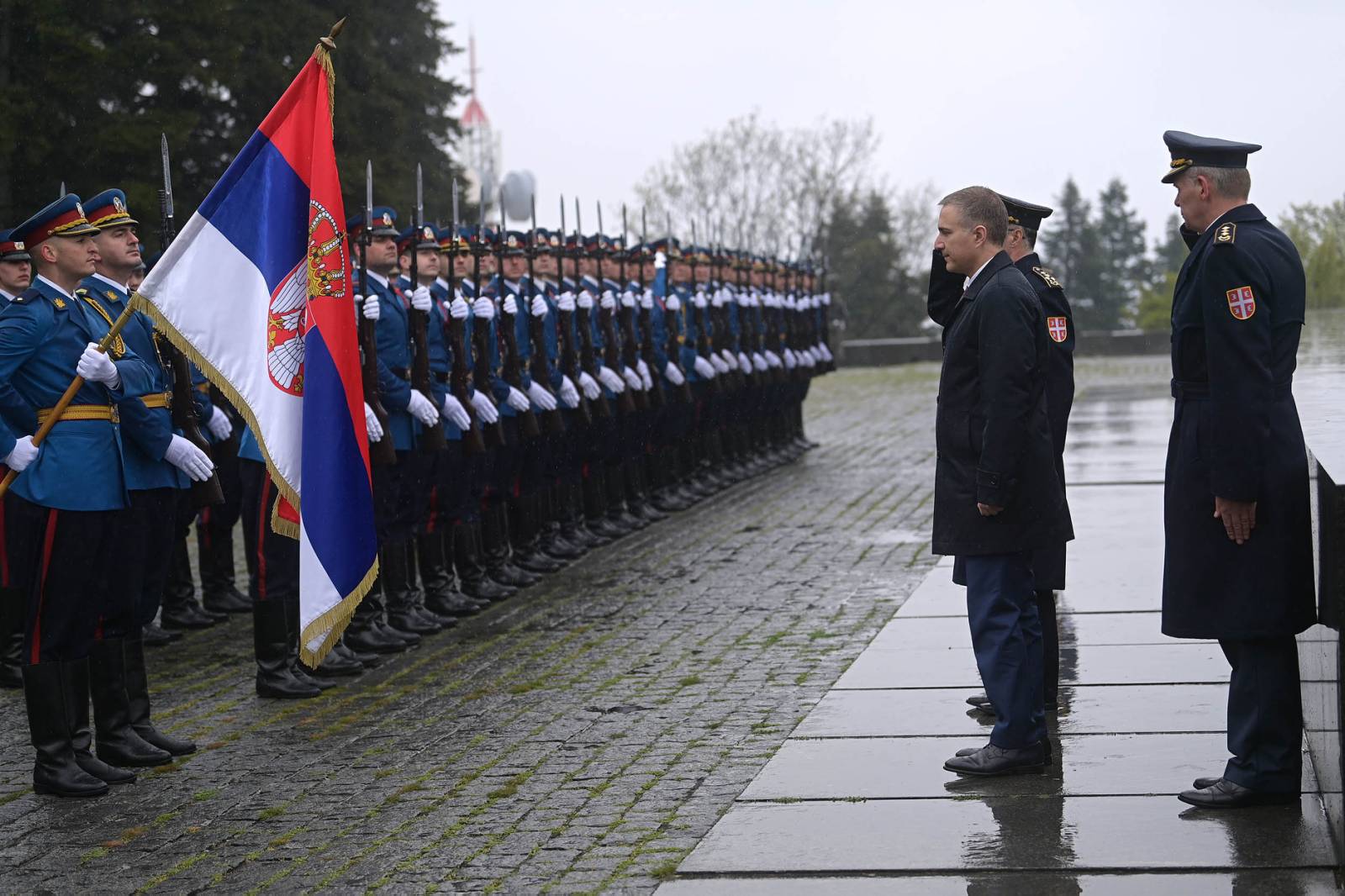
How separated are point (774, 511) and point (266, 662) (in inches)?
268

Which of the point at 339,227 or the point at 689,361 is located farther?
the point at 689,361

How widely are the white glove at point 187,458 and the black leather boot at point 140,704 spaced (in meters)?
0.66

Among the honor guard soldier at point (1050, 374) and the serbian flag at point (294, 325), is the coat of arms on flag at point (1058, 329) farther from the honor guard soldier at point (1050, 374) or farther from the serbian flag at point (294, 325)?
the serbian flag at point (294, 325)

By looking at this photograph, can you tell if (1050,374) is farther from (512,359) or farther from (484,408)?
(512,359)

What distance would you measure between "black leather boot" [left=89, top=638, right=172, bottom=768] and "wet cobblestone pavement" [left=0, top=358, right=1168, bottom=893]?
0.13 meters

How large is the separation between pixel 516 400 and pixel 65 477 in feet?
15.2

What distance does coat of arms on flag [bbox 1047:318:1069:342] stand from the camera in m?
6.51

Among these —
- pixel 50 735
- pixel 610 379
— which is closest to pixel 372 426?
pixel 50 735

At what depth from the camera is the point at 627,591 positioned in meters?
10.5

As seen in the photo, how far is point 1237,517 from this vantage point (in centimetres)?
505

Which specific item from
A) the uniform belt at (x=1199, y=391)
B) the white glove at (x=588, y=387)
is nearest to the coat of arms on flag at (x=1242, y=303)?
the uniform belt at (x=1199, y=391)

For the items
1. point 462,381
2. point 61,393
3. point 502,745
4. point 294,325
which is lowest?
point 502,745

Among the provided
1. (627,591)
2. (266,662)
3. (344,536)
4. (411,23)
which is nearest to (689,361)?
(627,591)

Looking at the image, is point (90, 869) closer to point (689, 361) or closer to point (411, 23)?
point (689, 361)
